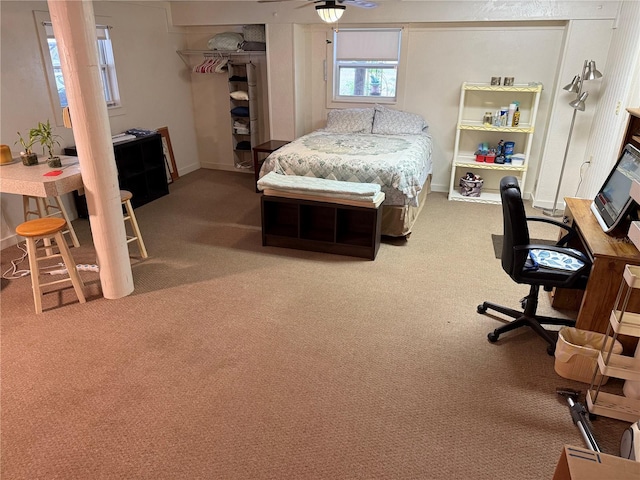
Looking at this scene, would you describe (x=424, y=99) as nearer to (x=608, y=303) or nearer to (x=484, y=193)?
(x=484, y=193)

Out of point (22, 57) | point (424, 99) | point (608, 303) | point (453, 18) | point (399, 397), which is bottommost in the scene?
point (399, 397)

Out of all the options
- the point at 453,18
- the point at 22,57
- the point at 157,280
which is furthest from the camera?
the point at 453,18

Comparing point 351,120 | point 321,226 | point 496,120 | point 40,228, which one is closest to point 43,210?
point 40,228

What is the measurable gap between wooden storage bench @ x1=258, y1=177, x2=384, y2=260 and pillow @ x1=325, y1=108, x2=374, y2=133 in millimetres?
1625

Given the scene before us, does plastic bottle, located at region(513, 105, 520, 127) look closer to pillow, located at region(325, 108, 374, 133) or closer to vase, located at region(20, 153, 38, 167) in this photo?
pillow, located at region(325, 108, 374, 133)

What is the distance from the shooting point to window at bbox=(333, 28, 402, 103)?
210 inches

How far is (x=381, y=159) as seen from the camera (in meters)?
4.12

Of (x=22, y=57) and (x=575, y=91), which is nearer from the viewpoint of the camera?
(x=22, y=57)

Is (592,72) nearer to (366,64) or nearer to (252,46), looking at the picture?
(366,64)

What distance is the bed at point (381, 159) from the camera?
13.0 feet

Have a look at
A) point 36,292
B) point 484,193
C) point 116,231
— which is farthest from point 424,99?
point 36,292

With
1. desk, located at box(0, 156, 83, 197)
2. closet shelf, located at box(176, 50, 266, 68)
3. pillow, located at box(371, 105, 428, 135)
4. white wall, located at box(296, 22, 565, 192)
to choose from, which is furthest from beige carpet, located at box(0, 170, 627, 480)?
closet shelf, located at box(176, 50, 266, 68)

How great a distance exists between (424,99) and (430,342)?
11.7ft

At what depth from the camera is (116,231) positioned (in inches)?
121
